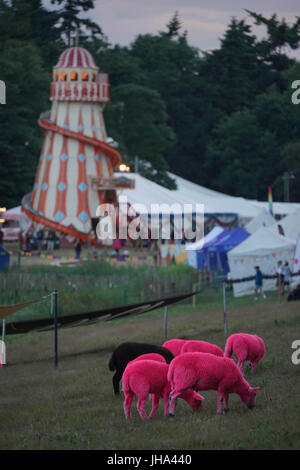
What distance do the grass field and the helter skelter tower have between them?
29917 millimetres

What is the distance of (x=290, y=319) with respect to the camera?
856 inches

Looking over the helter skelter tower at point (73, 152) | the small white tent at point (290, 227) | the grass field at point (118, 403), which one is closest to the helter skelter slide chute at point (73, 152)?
the helter skelter tower at point (73, 152)

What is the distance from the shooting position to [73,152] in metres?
53.8

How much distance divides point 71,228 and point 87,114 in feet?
23.4

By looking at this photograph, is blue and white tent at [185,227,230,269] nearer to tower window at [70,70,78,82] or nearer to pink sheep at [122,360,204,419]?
tower window at [70,70,78,82]

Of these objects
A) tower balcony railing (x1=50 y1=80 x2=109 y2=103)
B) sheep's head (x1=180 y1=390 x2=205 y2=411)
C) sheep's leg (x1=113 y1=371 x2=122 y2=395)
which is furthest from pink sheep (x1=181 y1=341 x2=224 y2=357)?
tower balcony railing (x1=50 y1=80 x2=109 y2=103)

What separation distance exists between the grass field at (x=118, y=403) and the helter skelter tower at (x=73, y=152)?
98.2 feet

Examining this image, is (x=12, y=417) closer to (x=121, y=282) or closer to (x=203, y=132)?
(x=121, y=282)

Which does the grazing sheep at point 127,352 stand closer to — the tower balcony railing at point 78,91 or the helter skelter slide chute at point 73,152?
the helter skelter slide chute at point 73,152

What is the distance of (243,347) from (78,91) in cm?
4156

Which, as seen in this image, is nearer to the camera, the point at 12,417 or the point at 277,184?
the point at 12,417

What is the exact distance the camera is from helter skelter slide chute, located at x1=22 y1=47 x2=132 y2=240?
175ft
